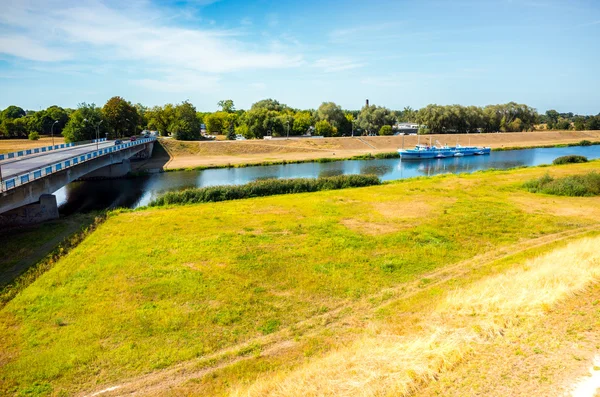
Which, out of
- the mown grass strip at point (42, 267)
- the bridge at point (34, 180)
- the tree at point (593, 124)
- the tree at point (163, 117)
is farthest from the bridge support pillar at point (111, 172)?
the tree at point (593, 124)

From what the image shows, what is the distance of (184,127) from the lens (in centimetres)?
9119

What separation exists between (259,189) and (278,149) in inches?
1817

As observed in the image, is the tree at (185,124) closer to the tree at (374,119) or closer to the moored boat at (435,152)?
the moored boat at (435,152)

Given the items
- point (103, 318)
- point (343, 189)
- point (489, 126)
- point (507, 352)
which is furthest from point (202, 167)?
point (489, 126)

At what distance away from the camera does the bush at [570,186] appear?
129 ft

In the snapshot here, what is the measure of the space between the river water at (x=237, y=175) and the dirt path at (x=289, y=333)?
31135 millimetres

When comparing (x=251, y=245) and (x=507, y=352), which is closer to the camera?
(x=507, y=352)

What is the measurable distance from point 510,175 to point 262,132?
218 ft

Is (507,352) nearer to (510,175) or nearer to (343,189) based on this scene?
(343,189)

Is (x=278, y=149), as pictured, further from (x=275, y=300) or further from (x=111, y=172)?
(x=275, y=300)

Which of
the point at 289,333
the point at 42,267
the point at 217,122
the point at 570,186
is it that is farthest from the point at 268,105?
the point at 289,333

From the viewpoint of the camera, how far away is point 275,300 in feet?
55.3

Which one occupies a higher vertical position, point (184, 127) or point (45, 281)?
point (184, 127)

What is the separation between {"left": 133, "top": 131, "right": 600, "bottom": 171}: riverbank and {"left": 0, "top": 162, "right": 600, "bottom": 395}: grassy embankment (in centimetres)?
4266
